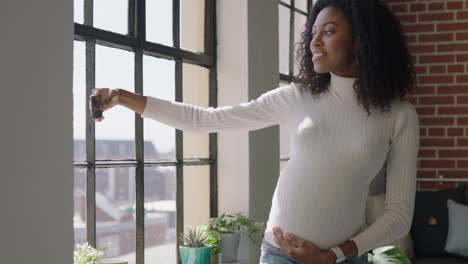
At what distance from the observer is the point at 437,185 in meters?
5.09

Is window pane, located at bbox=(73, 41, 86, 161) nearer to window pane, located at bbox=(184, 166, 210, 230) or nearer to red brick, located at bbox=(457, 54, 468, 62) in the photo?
window pane, located at bbox=(184, 166, 210, 230)

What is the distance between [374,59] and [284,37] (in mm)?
1891

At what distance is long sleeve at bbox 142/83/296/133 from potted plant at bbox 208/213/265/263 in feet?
2.44

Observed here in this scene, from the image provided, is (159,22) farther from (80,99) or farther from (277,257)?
(277,257)

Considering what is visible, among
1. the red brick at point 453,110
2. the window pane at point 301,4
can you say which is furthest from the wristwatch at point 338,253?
the red brick at point 453,110

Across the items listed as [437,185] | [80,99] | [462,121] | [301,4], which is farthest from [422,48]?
[80,99]

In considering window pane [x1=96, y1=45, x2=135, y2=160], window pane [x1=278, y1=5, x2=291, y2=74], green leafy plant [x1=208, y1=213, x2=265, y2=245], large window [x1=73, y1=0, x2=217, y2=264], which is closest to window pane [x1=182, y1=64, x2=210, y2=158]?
large window [x1=73, y1=0, x2=217, y2=264]

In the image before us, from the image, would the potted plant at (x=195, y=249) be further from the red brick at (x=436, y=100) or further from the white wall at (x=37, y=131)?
the red brick at (x=436, y=100)

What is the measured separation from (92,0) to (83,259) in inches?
34.1

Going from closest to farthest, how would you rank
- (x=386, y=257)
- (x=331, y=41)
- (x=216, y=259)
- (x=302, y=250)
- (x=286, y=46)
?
(x=302, y=250) < (x=331, y=41) < (x=216, y=259) < (x=386, y=257) < (x=286, y=46)

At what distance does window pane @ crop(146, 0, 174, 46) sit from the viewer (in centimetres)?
264

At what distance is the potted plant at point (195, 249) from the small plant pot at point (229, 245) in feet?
0.51

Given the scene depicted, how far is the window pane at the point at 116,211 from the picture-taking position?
2.32 metres

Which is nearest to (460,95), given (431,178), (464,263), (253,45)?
(431,178)
